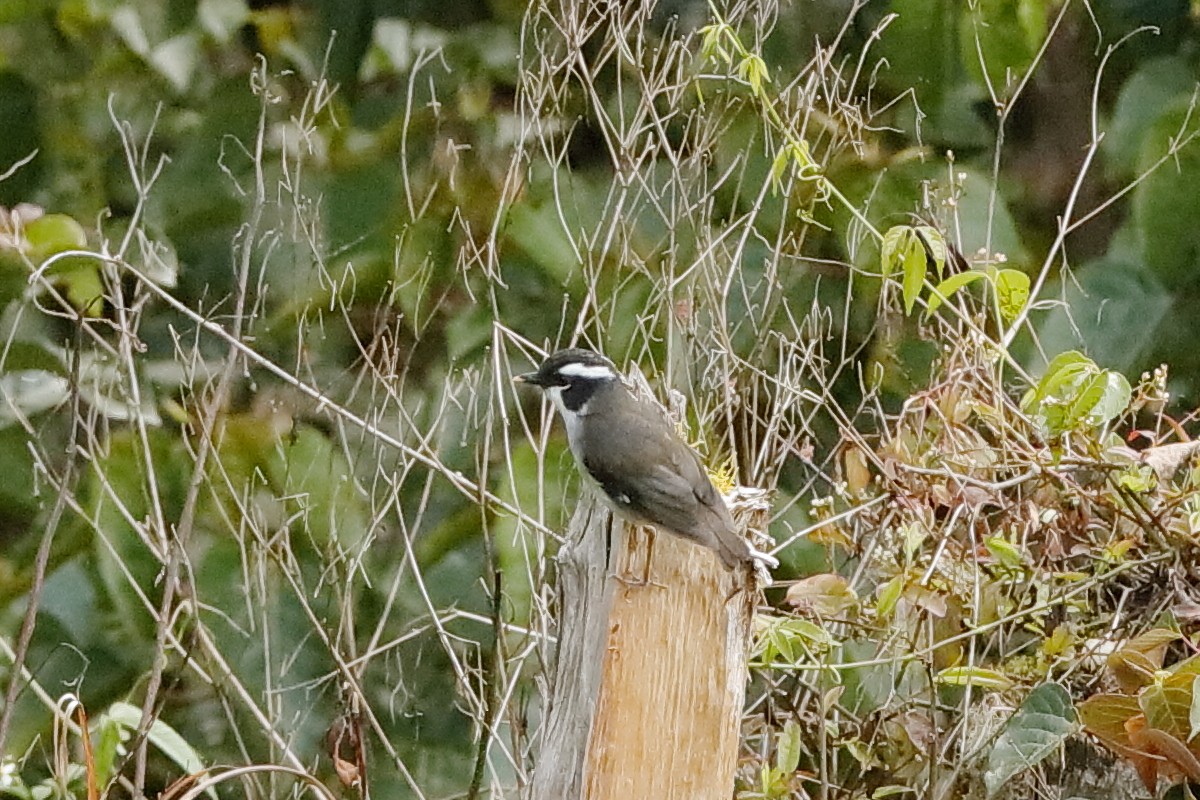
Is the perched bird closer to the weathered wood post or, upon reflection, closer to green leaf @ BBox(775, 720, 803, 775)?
the weathered wood post

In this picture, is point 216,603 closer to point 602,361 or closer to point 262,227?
point 262,227

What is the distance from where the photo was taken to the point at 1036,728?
2051 mm

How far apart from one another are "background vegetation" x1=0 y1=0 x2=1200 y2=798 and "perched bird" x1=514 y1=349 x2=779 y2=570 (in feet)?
1.52

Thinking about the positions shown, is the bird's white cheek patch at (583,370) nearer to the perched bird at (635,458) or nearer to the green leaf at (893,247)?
the perched bird at (635,458)

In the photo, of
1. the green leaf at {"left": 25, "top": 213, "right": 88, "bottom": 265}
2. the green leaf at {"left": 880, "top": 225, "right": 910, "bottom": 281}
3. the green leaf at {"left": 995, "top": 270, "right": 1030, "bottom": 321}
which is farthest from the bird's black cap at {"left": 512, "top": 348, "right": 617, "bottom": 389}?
the green leaf at {"left": 25, "top": 213, "right": 88, "bottom": 265}

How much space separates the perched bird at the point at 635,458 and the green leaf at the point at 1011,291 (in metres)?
0.50

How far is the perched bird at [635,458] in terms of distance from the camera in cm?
168

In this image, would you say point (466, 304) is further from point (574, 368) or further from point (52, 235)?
point (574, 368)

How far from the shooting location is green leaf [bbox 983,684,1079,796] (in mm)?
2037

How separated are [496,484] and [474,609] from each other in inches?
10.7

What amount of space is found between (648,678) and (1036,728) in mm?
774

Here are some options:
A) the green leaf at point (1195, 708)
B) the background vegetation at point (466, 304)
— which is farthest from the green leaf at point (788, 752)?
the green leaf at point (1195, 708)

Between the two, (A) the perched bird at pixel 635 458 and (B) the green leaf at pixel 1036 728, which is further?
(B) the green leaf at pixel 1036 728

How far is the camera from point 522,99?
286cm
